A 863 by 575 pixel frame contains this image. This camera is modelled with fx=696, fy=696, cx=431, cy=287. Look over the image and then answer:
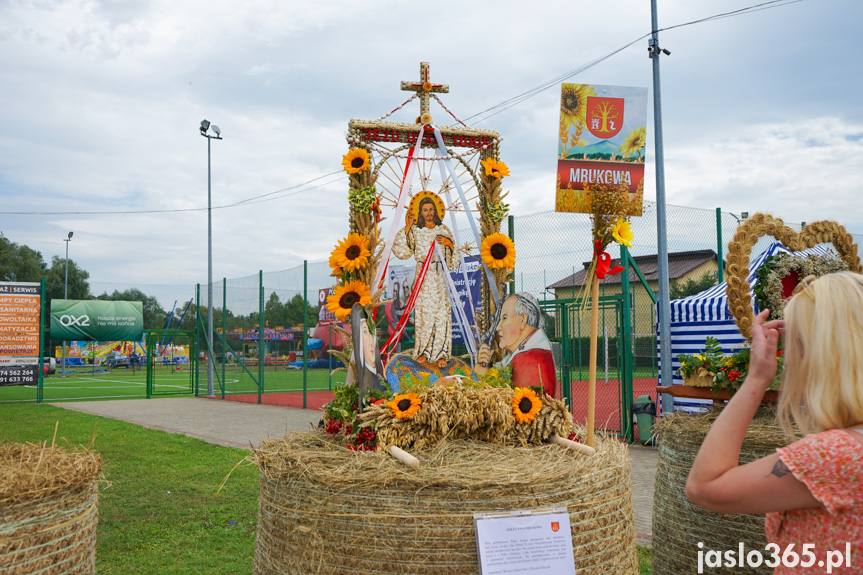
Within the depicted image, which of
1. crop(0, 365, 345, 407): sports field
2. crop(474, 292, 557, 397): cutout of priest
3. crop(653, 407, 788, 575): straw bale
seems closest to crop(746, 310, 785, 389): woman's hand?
crop(653, 407, 788, 575): straw bale

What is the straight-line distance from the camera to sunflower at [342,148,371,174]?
173 inches

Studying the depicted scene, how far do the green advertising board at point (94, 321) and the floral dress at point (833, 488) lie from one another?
24530 mm

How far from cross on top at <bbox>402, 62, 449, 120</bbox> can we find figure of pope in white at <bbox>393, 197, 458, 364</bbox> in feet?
2.39

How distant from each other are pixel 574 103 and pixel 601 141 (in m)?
0.61

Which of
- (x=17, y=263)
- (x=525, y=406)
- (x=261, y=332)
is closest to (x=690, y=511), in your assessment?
(x=525, y=406)

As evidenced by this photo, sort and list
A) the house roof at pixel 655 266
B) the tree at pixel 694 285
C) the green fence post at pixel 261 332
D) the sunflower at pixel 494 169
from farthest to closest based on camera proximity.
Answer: the green fence post at pixel 261 332
the tree at pixel 694 285
the house roof at pixel 655 266
the sunflower at pixel 494 169

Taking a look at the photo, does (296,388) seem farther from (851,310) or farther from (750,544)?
(851,310)

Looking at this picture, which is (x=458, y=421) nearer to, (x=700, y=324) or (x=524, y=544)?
(x=524, y=544)

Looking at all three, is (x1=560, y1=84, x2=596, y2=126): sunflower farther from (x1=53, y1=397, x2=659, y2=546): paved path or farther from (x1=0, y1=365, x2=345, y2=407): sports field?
(x1=0, y1=365, x2=345, y2=407): sports field

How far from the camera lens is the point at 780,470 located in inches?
58.0

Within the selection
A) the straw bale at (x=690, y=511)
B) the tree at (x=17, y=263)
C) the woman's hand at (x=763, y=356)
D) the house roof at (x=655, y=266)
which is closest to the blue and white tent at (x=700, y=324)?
the house roof at (x=655, y=266)

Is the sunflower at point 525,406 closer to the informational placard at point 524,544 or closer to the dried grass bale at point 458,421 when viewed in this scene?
the dried grass bale at point 458,421

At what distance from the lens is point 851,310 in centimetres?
145

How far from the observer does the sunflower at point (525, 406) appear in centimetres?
322
